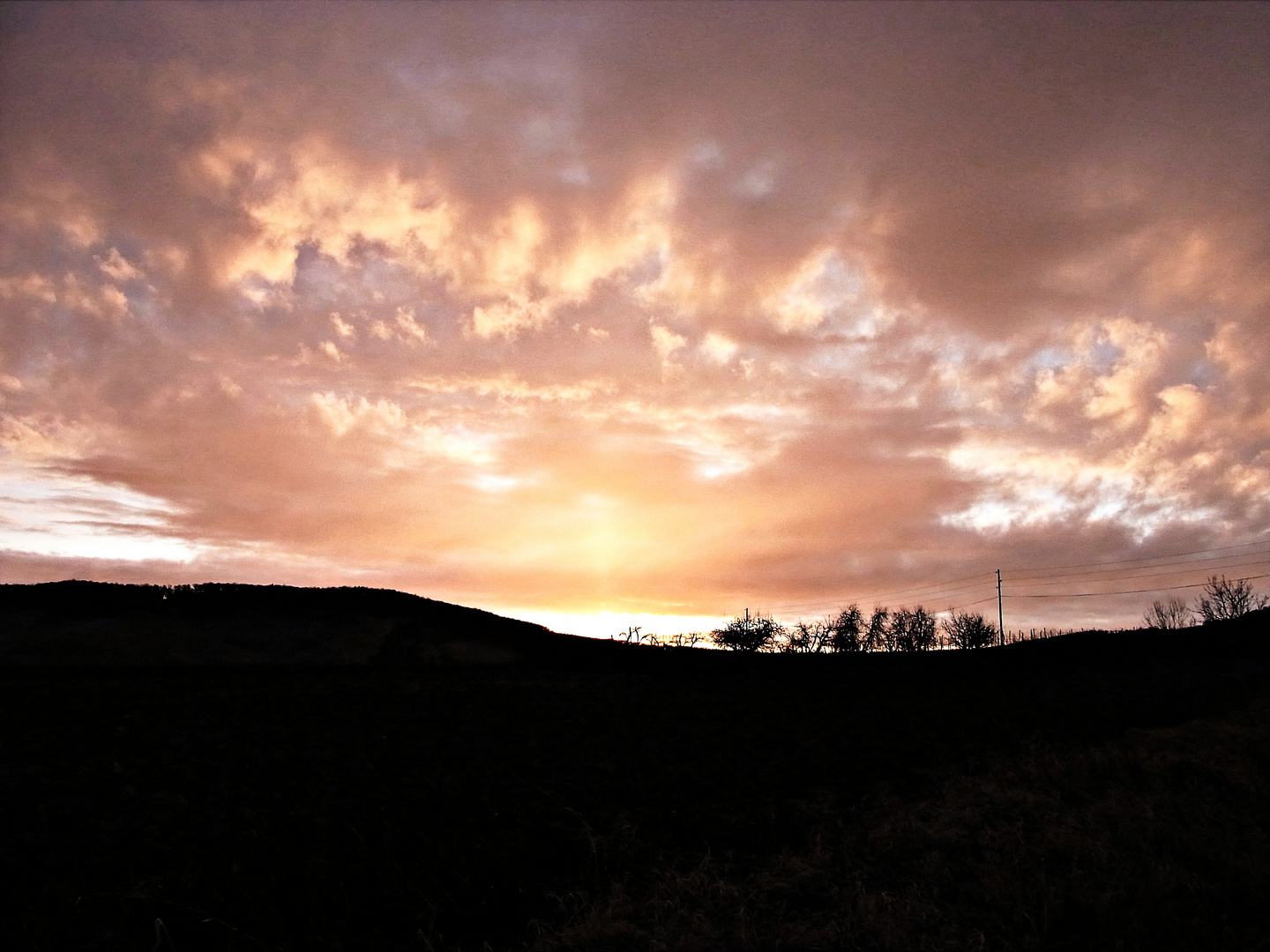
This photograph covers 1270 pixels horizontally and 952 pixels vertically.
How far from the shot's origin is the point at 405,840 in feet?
46.5

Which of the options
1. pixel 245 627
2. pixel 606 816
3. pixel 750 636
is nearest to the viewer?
pixel 606 816

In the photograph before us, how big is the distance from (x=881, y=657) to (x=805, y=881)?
1021 inches

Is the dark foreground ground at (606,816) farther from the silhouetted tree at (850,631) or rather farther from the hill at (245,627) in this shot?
the silhouetted tree at (850,631)

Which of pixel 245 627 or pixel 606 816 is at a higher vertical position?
pixel 245 627

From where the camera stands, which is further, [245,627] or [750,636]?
[750,636]

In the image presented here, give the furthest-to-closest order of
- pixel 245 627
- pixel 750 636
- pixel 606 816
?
pixel 750 636
pixel 245 627
pixel 606 816

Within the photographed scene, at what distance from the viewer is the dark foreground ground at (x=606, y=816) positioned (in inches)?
452

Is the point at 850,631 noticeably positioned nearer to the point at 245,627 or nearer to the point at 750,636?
the point at 750,636

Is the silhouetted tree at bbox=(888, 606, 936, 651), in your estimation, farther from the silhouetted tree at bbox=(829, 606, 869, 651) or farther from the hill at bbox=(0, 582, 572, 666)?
the hill at bbox=(0, 582, 572, 666)

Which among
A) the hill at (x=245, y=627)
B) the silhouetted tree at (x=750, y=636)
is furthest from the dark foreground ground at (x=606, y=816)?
the silhouetted tree at (x=750, y=636)

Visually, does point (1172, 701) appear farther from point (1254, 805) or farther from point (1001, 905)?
point (1001, 905)

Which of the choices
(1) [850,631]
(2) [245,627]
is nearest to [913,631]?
(1) [850,631]

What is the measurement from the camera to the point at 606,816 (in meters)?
16.2

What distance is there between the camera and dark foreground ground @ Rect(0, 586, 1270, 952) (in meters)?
11.5
